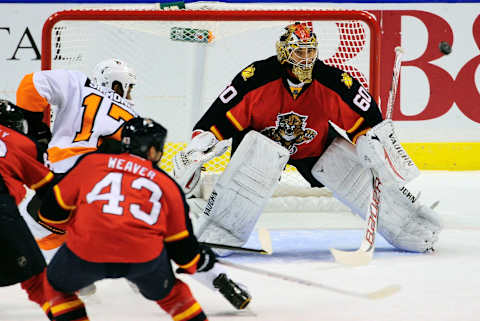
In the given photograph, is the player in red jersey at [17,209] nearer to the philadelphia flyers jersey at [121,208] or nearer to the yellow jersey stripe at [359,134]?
the philadelphia flyers jersey at [121,208]

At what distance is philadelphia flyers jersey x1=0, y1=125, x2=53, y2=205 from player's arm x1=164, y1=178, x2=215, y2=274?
552mm

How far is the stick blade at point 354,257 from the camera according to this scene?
A: 344 centimetres

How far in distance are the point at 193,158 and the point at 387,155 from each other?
0.88m

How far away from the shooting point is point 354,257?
137 inches

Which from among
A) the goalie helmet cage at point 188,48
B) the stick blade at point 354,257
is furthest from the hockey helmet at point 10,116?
the goalie helmet cage at point 188,48

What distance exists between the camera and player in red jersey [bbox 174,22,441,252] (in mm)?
3650

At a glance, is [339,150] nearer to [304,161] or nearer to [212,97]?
[304,161]

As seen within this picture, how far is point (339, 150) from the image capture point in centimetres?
388

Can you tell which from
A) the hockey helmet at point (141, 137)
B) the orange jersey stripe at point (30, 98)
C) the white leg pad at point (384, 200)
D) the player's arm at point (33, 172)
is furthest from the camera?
the white leg pad at point (384, 200)

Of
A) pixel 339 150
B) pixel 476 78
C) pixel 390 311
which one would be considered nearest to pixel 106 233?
pixel 390 311

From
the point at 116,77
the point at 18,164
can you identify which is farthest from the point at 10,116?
the point at 116,77

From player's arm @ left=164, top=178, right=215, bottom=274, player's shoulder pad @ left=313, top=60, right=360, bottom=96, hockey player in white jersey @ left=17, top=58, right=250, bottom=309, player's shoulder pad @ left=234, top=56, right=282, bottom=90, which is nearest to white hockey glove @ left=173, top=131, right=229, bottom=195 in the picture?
player's shoulder pad @ left=234, top=56, right=282, bottom=90

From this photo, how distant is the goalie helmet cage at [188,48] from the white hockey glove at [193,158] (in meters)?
0.89

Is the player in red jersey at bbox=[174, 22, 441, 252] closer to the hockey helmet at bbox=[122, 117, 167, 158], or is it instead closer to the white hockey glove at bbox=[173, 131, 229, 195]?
the white hockey glove at bbox=[173, 131, 229, 195]
